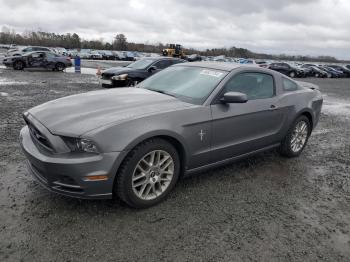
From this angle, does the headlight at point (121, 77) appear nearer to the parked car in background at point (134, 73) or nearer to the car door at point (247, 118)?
the parked car in background at point (134, 73)

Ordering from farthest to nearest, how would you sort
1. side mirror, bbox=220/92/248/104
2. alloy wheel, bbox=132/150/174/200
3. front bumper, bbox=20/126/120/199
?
side mirror, bbox=220/92/248/104 < alloy wheel, bbox=132/150/174/200 < front bumper, bbox=20/126/120/199

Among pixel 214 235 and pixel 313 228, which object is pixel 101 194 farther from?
pixel 313 228

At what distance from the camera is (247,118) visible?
3.99 m

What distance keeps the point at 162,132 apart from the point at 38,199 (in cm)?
155

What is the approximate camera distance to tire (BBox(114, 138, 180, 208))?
2980 mm

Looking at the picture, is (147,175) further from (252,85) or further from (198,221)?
(252,85)

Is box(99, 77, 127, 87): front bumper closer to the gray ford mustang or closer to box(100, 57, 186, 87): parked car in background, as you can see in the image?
box(100, 57, 186, 87): parked car in background

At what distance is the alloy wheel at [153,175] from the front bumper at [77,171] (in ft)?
1.04

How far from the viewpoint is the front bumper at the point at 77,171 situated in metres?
2.76

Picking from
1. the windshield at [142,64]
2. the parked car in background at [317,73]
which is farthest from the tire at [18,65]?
the parked car in background at [317,73]

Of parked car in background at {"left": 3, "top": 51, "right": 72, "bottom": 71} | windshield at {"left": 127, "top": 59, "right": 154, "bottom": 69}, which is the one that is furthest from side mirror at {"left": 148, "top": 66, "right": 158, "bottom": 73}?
parked car in background at {"left": 3, "top": 51, "right": 72, "bottom": 71}

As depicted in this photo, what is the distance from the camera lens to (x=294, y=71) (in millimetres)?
29766

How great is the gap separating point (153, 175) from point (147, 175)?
8 centimetres

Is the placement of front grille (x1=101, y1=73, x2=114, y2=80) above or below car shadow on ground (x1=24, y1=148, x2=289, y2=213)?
above
